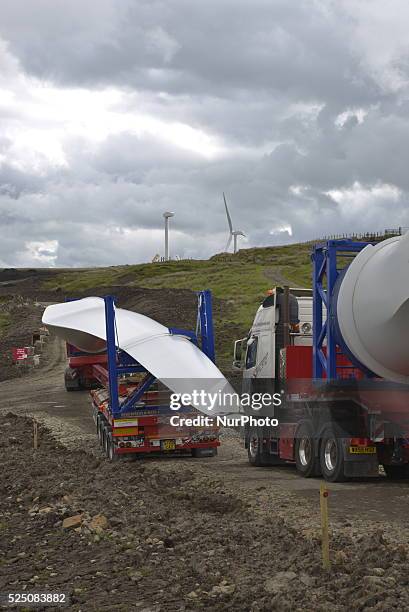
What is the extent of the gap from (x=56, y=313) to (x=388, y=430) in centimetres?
1647

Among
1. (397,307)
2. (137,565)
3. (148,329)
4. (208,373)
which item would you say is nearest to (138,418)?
(208,373)

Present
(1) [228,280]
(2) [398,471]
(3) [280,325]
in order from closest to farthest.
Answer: (2) [398,471]
(3) [280,325]
(1) [228,280]

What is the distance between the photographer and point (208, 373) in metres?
19.0

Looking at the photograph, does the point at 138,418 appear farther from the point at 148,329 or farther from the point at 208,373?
the point at 148,329

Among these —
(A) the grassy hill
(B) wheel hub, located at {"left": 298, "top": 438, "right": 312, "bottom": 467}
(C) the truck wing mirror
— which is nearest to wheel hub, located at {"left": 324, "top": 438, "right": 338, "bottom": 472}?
(B) wheel hub, located at {"left": 298, "top": 438, "right": 312, "bottom": 467}

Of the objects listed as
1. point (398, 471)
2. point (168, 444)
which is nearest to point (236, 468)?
point (168, 444)

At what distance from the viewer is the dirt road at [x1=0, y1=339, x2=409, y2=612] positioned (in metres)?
8.51

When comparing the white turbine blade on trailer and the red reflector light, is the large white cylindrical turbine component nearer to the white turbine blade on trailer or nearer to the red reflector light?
the red reflector light

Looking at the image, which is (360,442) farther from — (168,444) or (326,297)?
(168,444)

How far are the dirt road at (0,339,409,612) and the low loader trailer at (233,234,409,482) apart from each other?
28.7 inches

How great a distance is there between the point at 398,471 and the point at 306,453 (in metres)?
2.00

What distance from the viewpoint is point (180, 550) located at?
10.5 m

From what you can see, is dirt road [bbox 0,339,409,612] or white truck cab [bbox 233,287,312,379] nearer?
dirt road [bbox 0,339,409,612]

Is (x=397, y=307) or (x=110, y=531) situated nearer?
(x=110, y=531)
